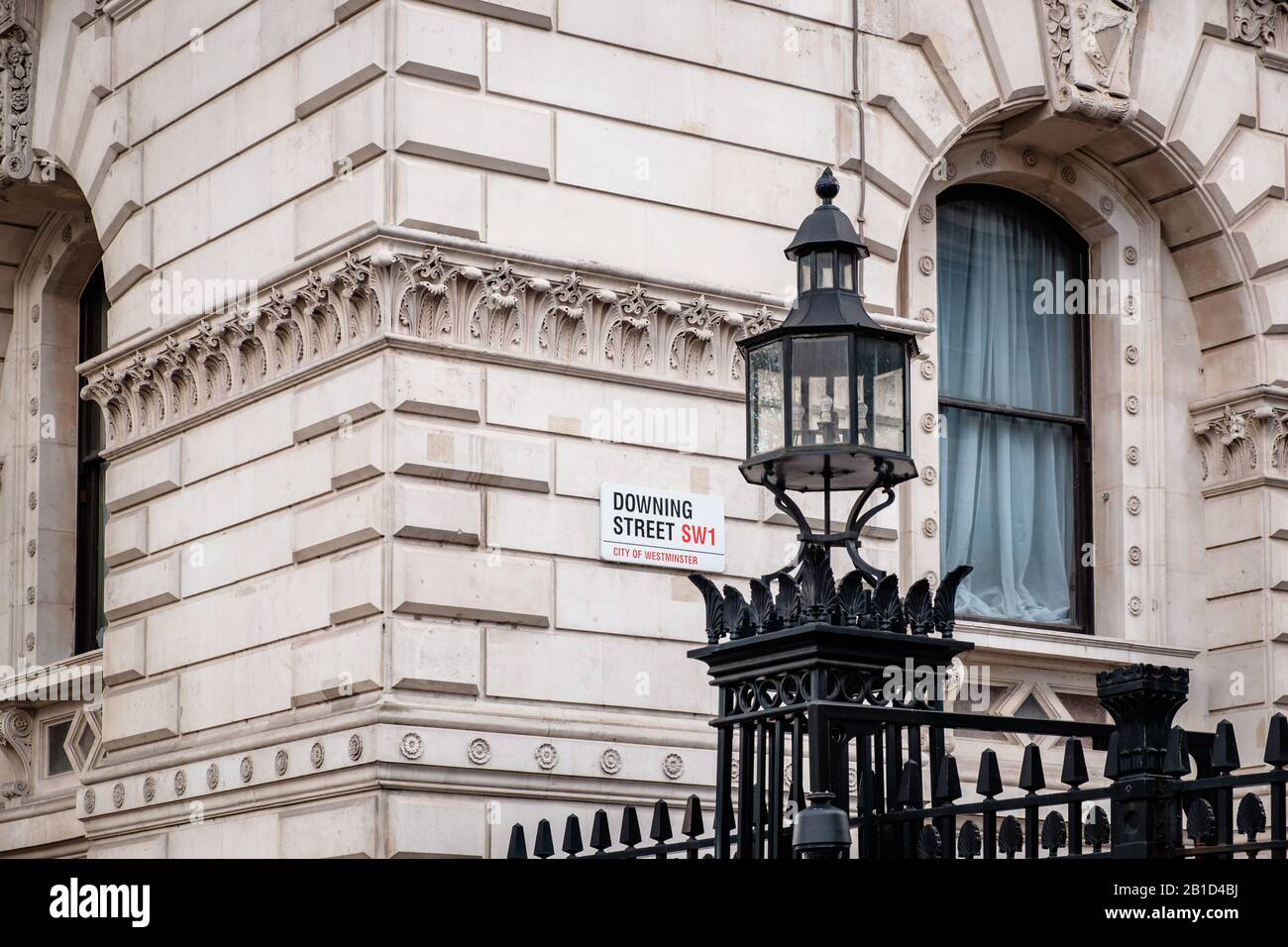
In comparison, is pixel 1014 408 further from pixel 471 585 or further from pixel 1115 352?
pixel 471 585

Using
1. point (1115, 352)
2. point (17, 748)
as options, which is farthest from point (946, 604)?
point (17, 748)

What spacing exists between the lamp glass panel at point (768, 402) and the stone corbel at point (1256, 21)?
344 inches

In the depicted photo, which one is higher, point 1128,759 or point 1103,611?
point 1103,611

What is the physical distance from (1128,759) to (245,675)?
7541 mm

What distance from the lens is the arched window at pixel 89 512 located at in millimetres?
19359

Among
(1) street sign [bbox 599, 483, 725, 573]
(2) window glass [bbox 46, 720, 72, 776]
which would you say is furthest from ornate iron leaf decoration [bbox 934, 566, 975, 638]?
(2) window glass [bbox 46, 720, 72, 776]

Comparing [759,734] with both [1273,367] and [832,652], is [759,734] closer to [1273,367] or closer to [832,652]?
[832,652]

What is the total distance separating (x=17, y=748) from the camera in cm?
1880

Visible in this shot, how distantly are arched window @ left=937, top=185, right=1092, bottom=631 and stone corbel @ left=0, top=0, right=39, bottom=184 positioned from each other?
7155 mm

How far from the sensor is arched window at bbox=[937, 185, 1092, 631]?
17.5 meters

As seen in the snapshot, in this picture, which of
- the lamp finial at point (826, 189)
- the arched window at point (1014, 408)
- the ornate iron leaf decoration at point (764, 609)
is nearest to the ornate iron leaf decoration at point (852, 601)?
the ornate iron leaf decoration at point (764, 609)

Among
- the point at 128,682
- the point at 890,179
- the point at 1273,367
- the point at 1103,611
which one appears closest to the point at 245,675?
the point at 128,682

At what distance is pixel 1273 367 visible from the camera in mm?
17641

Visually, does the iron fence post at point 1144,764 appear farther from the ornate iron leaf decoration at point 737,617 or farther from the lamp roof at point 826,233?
the lamp roof at point 826,233
